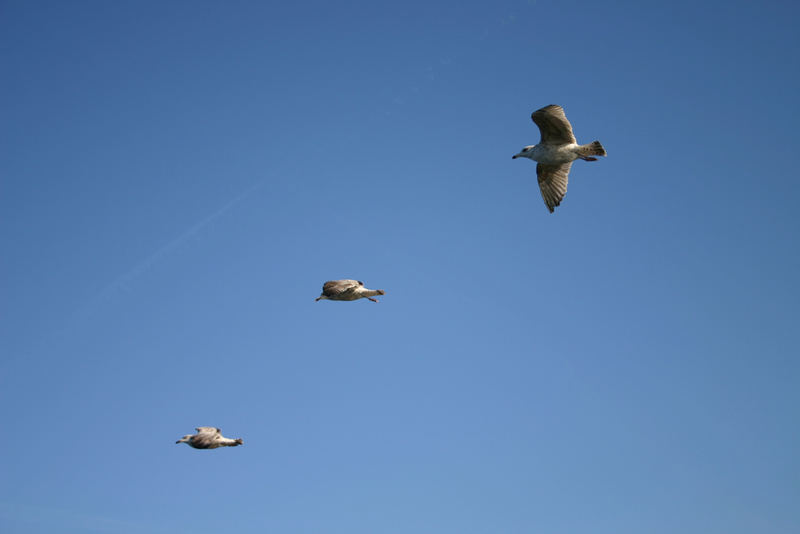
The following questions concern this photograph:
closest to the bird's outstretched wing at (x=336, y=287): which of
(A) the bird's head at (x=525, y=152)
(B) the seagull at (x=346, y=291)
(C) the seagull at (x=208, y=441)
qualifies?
(B) the seagull at (x=346, y=291)

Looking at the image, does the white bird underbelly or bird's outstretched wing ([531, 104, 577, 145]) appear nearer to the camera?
bird's outstretched wing ([531, 104, 577, 145])

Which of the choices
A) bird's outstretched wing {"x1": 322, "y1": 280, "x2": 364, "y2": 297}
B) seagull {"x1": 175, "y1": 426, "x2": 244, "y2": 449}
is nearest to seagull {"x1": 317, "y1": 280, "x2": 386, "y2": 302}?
bird's outstretched wing {"x1": 322, "y1": 280, "x2": 364, "y2": 297}

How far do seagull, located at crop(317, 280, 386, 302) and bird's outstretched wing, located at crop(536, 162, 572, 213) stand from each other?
28.8 ft

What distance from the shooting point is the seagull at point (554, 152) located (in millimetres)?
24094

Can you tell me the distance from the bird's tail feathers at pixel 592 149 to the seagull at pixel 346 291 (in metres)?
9.87

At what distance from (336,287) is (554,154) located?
10653 mm

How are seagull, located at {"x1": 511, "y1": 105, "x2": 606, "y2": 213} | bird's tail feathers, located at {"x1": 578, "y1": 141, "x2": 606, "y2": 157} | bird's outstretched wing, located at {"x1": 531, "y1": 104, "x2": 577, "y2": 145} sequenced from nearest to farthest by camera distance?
bird's outstretched wing, located at {"x1": 531, "y1": 104, "x2": 577, "y2": 145} → seagull, located at {"x1": 511, "y1": 105, "x2": 606, "y2": 213} → bird's tail feathers, located at {"x1": 578, "y1": 141, "x2": 606, "y2": 157}

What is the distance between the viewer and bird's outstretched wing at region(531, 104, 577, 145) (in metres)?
23.6

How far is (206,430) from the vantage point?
71.2ft

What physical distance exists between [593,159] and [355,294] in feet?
36.5

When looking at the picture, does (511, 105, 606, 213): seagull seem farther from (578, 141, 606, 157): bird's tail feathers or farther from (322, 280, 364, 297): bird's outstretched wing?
(322, 280, 364, 297): bird's outstretched wing

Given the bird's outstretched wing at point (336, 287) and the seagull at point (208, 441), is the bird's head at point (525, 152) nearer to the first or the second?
the bird's outstretched wing at point (336, 287)

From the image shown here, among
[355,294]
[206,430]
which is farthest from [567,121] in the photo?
[206,430]

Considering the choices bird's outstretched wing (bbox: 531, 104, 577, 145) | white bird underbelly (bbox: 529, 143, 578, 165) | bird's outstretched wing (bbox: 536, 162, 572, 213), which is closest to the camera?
bird's outstretched wing (bbox: 531, 104, 577, 145)
